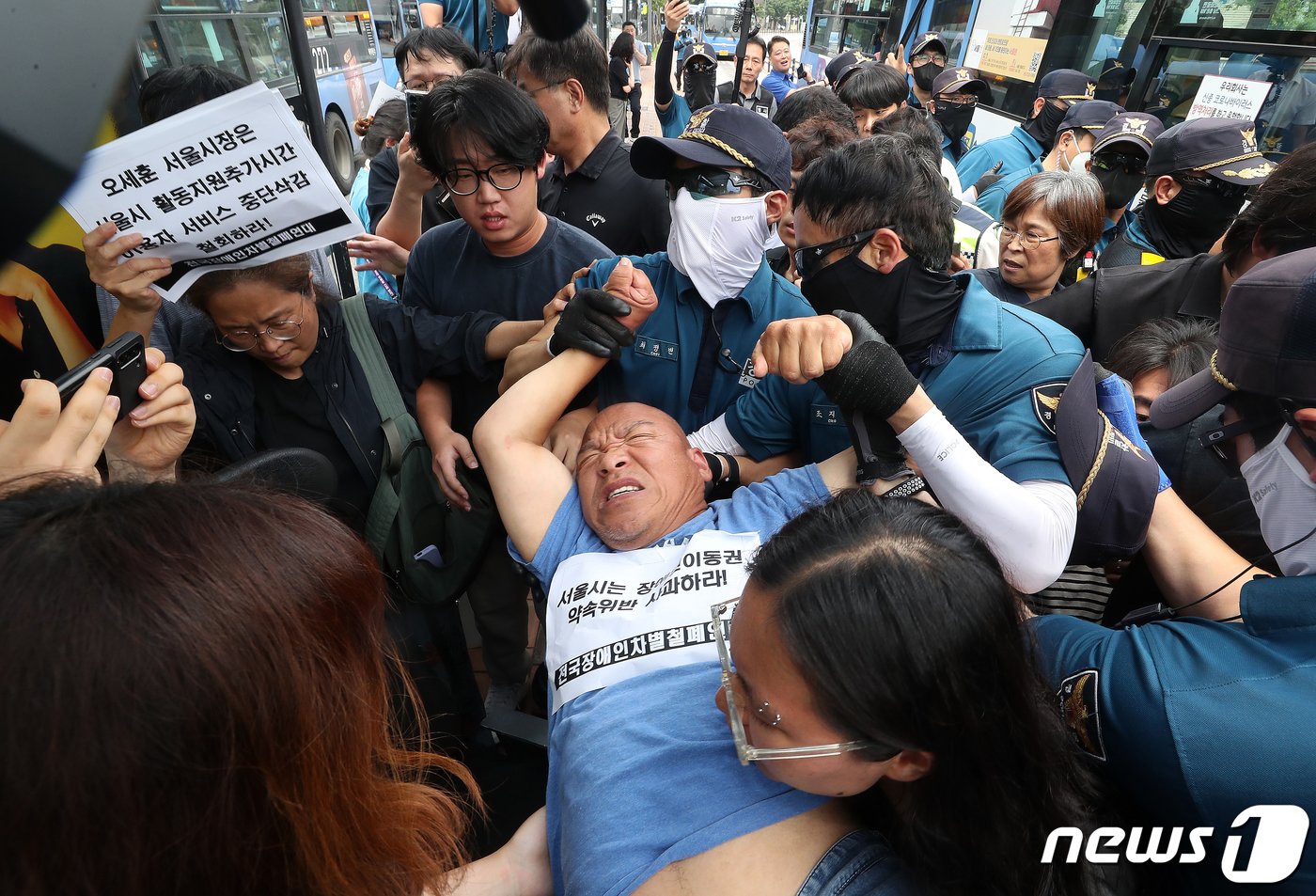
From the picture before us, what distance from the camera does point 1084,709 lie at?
3.86 feet

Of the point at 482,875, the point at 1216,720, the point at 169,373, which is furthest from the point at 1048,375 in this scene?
the point at 169,373

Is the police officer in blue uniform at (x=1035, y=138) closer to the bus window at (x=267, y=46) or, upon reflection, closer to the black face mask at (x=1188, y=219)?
the black face mask at (x=1188, y=219)

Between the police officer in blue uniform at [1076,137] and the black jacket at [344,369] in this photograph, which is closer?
the black jacket at [344,369]

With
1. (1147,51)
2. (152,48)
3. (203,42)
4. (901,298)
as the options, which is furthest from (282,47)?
(1147,51)

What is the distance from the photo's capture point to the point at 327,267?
9.26ft

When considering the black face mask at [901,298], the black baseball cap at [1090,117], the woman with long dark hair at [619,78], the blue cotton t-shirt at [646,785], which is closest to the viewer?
the blue cotton t-shirt at [646,785]

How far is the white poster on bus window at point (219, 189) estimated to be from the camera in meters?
1.46

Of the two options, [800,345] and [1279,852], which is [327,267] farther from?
[1279,852]

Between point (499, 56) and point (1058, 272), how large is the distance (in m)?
5.35

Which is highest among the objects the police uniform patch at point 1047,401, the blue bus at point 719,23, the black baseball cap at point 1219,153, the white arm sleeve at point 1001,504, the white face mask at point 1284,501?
the black baseball cap at point 1219,153

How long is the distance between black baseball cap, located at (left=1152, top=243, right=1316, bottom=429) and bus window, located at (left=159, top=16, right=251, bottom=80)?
456cm

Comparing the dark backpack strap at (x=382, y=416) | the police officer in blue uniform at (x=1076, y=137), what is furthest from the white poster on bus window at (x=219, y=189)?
the police officer in blue uniform at (x=1076, y=137)

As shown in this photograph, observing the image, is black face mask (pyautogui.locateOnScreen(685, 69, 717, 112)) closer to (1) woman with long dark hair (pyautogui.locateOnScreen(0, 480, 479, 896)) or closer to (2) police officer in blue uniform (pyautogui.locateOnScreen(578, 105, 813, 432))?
(2) police officer in blue uniform (pyautogui.locateOnScreen(578, 105, 813, 432))

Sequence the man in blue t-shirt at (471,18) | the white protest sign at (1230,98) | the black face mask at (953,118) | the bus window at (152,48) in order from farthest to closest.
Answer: the man in blue t-shirt at (471,18) → the black face mask at (953,118) → the white protest sign at (1230,98) → the bus window at (152,48)
